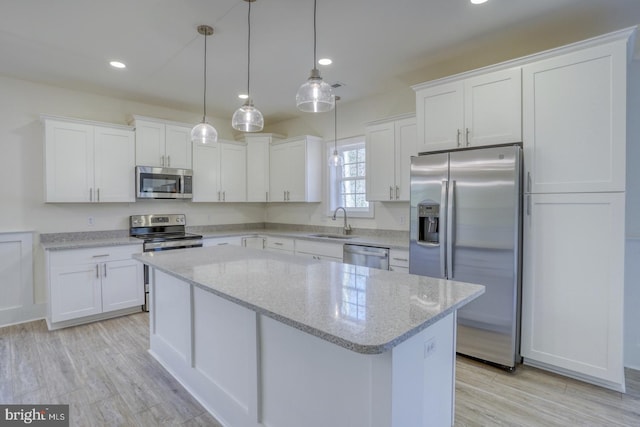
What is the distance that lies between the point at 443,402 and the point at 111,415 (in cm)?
201

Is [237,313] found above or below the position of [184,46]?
below

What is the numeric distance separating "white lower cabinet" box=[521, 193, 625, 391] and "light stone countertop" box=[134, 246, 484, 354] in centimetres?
127

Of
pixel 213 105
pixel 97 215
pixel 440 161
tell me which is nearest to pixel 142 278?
pixel 97 215

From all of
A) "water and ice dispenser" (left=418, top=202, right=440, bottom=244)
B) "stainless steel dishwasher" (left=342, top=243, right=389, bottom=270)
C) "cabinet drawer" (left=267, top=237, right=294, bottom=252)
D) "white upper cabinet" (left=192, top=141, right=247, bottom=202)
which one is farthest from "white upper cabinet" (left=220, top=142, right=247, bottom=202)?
"water and ice dispenser" (left=418, top=202, right=440, bottom=244)

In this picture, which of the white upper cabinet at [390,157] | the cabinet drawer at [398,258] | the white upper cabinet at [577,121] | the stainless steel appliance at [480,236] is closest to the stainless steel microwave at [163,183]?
the white upper cabinet at [390,157]

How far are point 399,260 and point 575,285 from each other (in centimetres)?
140

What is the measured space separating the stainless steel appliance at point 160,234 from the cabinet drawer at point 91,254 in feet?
0.62

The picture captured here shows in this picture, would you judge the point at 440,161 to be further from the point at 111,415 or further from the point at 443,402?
the point at 111,415

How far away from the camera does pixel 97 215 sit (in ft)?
13.7

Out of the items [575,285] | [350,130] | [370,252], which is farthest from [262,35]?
[575,285]

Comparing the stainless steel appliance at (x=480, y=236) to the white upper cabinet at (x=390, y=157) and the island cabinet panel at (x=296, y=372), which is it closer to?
the white upper cabinet at (x=390, y=157)

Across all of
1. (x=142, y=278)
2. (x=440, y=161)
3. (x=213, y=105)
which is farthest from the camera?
(x=213, y=105)

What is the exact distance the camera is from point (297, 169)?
15.9 ft

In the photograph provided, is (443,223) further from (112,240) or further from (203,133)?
(112,240)
